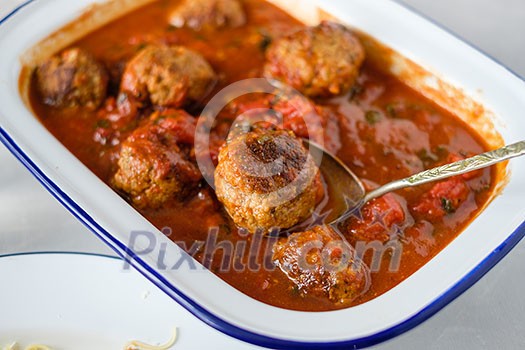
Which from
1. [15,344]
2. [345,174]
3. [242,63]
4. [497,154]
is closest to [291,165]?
[345,174]

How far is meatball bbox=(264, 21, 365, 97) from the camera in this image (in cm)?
460

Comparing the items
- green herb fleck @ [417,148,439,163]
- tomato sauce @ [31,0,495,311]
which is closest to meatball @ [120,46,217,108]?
tomato sauce @ [31,0,495,311]

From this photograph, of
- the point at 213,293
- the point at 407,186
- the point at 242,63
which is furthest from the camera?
the point at 242,63

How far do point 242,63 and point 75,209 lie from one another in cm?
203

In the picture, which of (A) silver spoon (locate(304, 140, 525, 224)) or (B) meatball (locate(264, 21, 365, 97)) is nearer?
(A) silver spoon (locate(304, 140, 525, 224))

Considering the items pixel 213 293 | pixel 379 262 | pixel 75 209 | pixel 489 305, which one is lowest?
pixel 489 305

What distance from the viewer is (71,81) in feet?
14.8

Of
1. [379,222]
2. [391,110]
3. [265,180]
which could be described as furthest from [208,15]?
[379,222]

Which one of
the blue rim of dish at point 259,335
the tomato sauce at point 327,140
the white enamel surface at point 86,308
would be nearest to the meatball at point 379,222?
the tomato sauce at point 327,140

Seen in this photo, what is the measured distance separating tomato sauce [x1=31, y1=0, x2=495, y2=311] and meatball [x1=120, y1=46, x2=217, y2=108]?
0.58ft

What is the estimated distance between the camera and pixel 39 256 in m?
4.03

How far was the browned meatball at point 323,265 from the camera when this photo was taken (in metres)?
3.55

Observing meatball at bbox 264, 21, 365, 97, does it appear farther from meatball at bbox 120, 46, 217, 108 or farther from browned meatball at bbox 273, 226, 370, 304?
browned meatball at bbox 273, 226, 370, 304

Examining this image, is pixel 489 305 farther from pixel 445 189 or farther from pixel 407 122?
pixel 407 122
